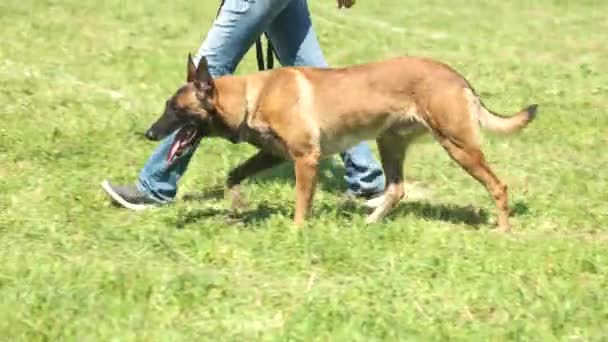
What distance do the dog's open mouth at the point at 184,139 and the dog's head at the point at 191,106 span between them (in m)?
0.04

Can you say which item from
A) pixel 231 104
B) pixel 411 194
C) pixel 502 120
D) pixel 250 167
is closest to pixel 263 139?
pixel 231 104

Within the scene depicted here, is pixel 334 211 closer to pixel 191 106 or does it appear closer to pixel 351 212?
pixel 351 212

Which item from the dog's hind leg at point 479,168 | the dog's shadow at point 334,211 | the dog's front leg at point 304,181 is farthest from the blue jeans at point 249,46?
the dog's hind leg at point 479,168

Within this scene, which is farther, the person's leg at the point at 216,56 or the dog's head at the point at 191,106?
the person's leg at the point at 216,56

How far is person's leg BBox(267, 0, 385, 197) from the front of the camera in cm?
614

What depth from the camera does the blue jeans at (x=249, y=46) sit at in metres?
5.65

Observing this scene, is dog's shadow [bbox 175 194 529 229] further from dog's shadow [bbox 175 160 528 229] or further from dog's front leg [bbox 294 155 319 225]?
dog's front leg [bbox 294 155 319 225]

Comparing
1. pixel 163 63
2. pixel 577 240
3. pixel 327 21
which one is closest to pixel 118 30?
pixel 163 63

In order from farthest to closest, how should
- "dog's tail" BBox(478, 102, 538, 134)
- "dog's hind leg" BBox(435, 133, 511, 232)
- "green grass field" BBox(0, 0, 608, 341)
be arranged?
"dog's tail" BBox(478, 102, 538, 134) → "dog's hind leg" BBox(435, 133, 511, 232) → "green grass field" BBox(0, 0, 608, 341)

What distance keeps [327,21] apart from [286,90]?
10.3 metres

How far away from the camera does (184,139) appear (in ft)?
17.8

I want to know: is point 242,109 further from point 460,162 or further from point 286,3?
point 460,162

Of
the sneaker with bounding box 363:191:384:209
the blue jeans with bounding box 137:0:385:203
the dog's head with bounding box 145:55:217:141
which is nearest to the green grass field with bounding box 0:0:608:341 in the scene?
the sneaker with bounding box 363:191:384:209

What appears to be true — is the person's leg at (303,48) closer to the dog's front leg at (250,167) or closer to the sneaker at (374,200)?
the sneaker at (374,200)
